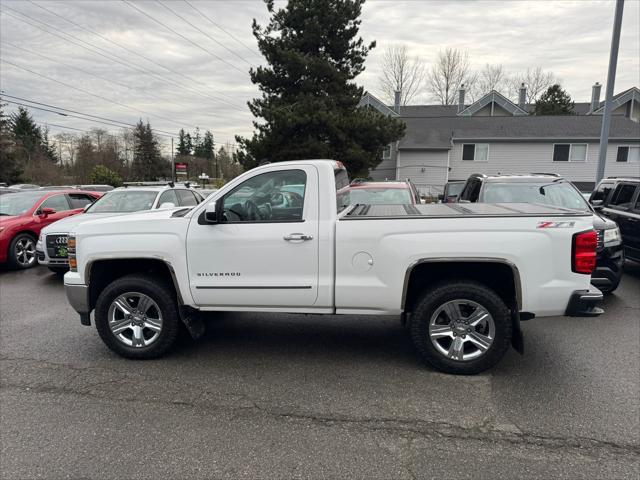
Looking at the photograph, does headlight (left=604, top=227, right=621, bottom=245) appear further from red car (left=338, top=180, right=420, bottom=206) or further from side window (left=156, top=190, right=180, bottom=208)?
side window (left=156, top=190, right=180, bottom=208)

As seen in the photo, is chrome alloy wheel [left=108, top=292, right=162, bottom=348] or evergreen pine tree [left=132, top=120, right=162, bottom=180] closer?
chrome alloy wheel [left=108, top=292, right=162, bottom=348]

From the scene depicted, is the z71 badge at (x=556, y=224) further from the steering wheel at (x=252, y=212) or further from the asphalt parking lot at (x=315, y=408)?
the steering wheel at (x=252, y=212)

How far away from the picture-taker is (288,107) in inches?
699

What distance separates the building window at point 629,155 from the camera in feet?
93.9

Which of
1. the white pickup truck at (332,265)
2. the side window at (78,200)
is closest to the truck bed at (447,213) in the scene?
the white pickup truck at (332,265)

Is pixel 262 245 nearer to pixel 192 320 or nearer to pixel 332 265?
pixel 332 265

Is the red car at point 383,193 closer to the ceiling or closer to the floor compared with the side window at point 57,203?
closer to the ceiling

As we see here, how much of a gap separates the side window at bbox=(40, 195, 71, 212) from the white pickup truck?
6.66 meters

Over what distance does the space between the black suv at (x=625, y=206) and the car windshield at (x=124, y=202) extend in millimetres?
9083

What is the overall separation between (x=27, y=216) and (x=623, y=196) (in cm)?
1225

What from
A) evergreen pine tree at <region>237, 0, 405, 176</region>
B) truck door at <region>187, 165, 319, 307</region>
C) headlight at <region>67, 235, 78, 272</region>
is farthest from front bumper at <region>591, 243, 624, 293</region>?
evergreen pine tree at <region>237, 0, 405, 176</region>

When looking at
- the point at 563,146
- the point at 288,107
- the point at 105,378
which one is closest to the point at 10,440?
the point at 105,378

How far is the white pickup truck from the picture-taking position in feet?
11.7

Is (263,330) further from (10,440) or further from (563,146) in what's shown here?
(563,146)
